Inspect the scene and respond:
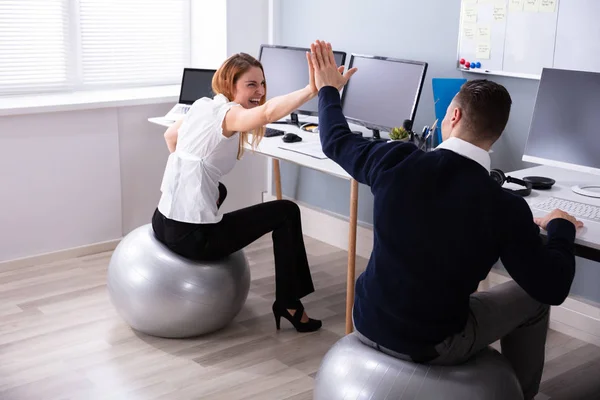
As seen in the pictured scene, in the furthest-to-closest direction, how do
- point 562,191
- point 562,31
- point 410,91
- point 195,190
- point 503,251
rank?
point 410,91
point 562,31
point 195,190
point 562,191
point 503,251

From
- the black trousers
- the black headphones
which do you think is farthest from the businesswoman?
the black headphones

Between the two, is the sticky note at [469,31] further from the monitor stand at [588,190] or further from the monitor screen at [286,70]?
the monitor stand at [588,190]

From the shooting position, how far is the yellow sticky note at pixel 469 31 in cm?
362

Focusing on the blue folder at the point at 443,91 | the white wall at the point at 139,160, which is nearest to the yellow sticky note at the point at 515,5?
the blue folder at the point at 443,91

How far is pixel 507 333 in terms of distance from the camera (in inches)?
90.5

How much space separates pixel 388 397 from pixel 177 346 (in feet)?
4.37

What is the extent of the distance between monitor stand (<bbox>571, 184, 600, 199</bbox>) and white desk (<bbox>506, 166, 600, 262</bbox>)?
2 centimetres

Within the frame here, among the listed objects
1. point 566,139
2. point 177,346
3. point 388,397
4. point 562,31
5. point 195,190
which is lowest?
point 177,346

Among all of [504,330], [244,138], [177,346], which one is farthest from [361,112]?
[504,330]

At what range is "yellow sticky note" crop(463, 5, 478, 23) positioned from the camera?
3.60 m

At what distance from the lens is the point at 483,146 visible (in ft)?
6.67

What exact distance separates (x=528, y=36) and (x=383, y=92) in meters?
0.69

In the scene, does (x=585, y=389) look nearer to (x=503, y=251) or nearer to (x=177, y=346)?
(x=503, y=251)

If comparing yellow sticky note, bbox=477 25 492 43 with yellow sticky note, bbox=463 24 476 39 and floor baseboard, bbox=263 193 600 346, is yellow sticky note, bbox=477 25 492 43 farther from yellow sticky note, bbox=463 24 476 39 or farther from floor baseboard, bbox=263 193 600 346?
floor baseboard, bbox=263 193 600 346
